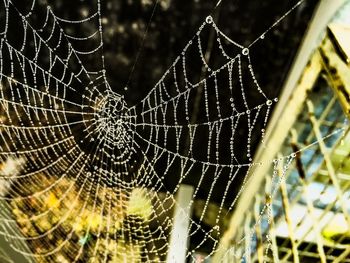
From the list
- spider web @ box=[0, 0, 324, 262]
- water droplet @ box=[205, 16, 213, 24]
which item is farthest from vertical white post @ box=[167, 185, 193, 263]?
water droplet @ box=[205, 16, 213, 24]

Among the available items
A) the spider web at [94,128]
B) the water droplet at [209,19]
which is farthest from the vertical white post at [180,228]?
the water droplet at [209,19]

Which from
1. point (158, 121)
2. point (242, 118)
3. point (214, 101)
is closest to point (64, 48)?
point (158, 121)

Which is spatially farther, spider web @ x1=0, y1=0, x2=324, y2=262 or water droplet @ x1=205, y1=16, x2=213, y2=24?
spider web @ x1=0, y1=0, x2=324, y2=262

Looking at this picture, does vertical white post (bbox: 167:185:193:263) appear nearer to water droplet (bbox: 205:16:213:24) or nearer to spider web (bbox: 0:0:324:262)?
spider web (bbox: 0:0:324:262)

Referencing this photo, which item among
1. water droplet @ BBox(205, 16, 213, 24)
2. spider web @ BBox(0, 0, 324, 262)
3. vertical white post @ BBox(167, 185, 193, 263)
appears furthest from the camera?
vertical white post @ BBox(167, 185, 193, 263)

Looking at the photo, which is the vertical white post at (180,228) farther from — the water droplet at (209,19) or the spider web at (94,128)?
the water droplet at (209,19)

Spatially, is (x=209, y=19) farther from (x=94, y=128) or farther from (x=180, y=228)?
(x=180, y=228)
